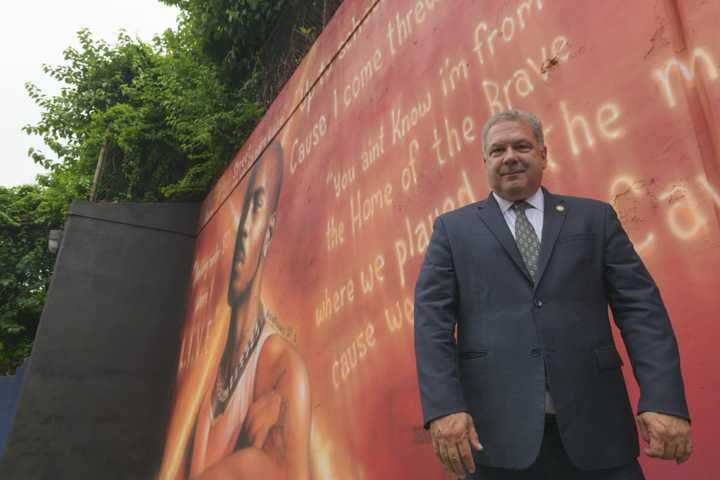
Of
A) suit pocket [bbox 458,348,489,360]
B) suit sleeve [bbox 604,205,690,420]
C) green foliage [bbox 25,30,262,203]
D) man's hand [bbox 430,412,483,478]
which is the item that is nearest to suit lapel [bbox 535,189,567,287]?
suit sleeve [bbox 604,205,690,420]

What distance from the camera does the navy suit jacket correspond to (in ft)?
4.44

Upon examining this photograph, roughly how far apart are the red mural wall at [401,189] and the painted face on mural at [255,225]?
0.03m

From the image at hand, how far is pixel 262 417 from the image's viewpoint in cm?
433

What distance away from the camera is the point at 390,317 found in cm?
312

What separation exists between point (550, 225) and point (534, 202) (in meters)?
0.12

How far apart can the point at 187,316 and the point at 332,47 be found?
4.20 metres

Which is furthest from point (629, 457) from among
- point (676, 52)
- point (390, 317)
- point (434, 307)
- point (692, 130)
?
point (390, 317)

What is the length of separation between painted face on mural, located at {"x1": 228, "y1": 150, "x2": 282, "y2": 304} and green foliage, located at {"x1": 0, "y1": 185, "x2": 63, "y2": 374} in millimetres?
7127

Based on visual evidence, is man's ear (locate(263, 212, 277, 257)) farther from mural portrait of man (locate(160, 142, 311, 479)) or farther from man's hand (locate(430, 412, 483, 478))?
man's hand (locate(430, 412, 483, 478))

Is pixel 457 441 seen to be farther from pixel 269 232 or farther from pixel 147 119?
pixel 147 119

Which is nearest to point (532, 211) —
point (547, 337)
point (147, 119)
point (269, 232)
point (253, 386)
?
point (547, 337)

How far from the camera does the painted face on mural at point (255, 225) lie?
17.4ft

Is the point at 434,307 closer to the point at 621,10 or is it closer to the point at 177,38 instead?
the point at 621,10

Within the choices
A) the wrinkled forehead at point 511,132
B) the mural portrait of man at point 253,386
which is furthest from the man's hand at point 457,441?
the mural portrait of man at point 253,386
